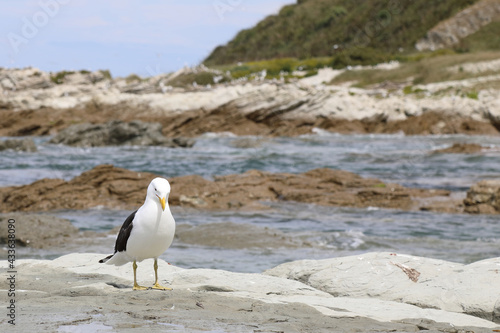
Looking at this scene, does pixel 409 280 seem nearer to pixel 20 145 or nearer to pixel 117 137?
pixel 20 145

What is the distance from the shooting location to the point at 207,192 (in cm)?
1627

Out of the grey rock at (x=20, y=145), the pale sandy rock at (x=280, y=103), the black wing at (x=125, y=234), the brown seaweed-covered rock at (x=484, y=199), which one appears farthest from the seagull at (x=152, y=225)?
the pale sandy rock at (x=280, y=103)

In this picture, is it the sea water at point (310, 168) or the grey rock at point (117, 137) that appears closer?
the sea water at point (310, 168)

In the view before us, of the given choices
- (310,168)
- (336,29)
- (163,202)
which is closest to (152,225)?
(163,202)

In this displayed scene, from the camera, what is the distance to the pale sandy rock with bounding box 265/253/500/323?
5793mm

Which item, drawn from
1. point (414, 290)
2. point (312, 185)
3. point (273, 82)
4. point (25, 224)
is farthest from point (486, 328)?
point (273, 82)

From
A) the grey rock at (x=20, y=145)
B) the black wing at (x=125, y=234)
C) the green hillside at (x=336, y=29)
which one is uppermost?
the green hillside at (x=336, y=29)

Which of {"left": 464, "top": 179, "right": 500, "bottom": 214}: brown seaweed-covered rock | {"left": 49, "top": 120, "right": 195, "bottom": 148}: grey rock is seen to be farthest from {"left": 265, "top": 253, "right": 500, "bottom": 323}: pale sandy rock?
{"left": 49, "top": 120, "right": 195, "bottom": 148}: grey rock

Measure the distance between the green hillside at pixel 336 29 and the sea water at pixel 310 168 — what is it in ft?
141

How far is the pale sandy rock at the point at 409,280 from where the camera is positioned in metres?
5.79

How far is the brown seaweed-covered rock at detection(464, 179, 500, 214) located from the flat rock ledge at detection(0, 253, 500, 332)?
28.2 feet

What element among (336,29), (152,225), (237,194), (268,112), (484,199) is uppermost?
(336,29)

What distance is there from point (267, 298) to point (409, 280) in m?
1.69

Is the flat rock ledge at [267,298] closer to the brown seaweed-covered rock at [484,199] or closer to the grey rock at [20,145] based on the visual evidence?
the brown seaweed-covered rock at [484,199]
